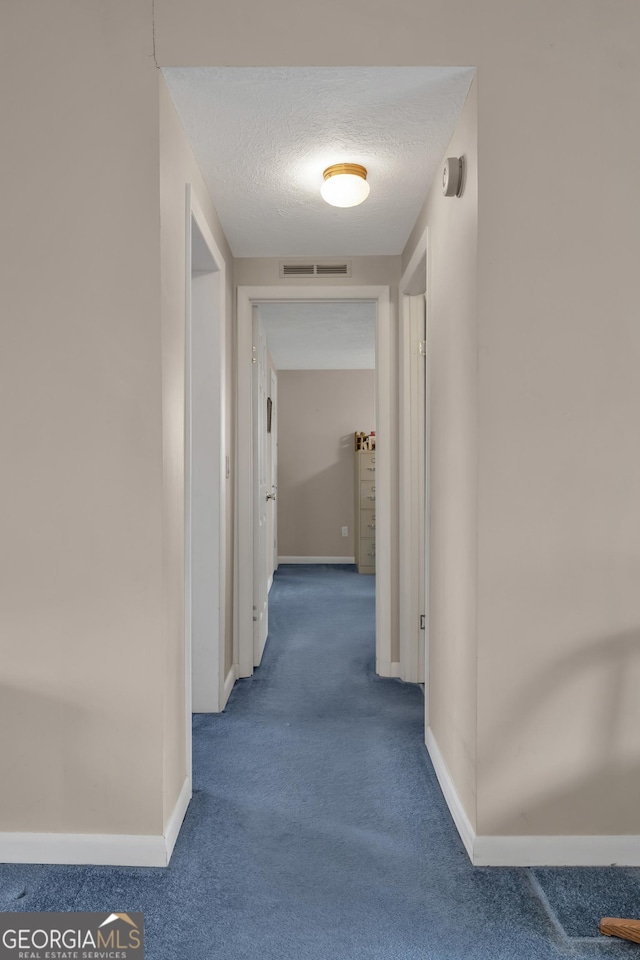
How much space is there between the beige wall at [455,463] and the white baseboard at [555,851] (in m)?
0.09

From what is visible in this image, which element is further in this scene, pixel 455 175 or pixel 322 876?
pixel 455 175

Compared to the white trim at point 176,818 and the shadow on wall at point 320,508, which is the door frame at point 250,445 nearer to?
the white trim at point 176,818

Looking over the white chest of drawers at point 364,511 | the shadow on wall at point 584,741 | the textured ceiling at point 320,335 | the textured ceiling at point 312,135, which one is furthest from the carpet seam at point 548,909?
the white chest of drawers at point 364,511

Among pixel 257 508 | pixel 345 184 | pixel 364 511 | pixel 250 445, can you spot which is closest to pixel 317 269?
pixel 250 445

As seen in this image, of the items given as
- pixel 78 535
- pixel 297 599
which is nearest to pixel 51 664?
pixel 78 535

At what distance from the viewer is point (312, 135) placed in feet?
7.17

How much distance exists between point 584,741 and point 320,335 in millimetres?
4299

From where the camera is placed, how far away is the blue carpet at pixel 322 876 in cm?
152

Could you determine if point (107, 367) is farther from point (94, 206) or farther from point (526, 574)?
point (526, 574)

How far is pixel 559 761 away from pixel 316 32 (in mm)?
2127

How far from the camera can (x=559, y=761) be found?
1842 millimetres

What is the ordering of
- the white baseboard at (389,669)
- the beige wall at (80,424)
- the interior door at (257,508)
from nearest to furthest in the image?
the beige wall at (80,424), the white baseboard at (389,669), the interior door at (257,508)

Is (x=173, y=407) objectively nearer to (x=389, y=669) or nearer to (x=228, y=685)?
(x=228, y=685)

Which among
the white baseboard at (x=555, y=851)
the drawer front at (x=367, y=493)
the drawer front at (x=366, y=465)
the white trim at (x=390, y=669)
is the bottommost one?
the white trim at (x=390, y=669)
